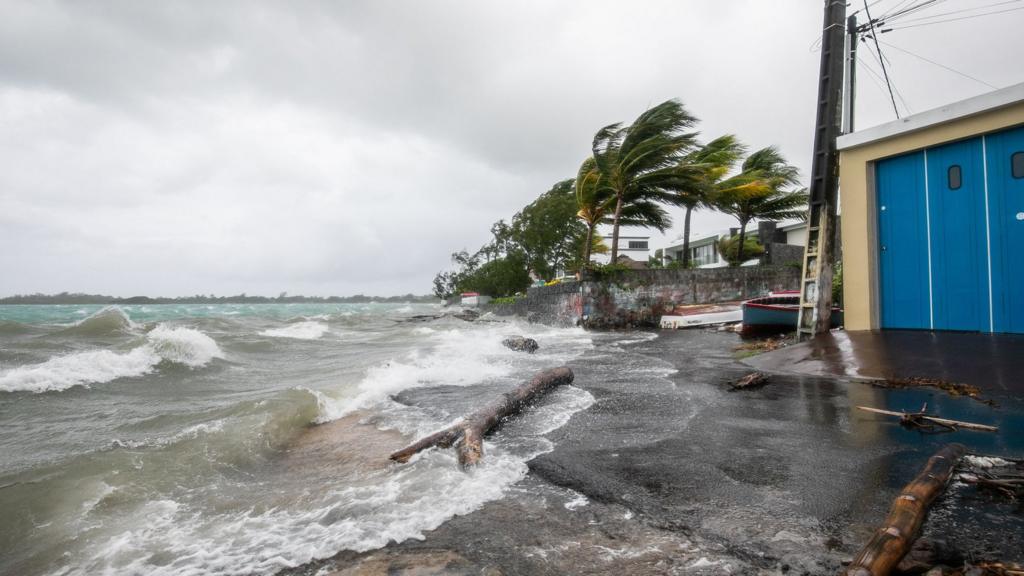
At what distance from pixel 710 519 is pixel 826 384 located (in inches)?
168

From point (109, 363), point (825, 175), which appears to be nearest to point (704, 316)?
point (825, 175)

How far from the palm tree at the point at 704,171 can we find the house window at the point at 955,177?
11.2 m

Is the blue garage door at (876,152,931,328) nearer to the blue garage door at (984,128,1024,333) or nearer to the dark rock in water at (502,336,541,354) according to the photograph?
the blue garage door at (984,128,1024,333)

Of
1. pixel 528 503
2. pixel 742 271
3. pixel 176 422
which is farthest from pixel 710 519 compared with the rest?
pixel 742 271

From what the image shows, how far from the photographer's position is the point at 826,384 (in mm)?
5910

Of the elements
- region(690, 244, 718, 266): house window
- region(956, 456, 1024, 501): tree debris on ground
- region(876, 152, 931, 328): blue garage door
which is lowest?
region(956, 456, 1024, 501): tree debris on ground

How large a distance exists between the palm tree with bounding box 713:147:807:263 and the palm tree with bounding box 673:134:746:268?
84cm

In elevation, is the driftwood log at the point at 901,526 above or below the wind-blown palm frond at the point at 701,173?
below

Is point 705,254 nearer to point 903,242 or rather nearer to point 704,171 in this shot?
point 704,171

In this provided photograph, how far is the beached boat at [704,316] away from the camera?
1584cm

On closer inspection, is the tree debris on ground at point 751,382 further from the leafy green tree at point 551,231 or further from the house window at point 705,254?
the house window at point 705,254

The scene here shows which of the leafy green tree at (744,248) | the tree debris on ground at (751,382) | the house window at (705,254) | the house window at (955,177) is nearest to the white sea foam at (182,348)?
the tree debris on ground at (751,382)

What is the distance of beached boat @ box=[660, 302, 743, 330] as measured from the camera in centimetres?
1584

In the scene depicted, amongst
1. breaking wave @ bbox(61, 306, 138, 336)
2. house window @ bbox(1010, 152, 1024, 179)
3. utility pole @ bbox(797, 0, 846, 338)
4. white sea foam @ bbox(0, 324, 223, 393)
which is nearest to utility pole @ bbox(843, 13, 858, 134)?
utility pole @ bbox(797, 0, 846, 338)
